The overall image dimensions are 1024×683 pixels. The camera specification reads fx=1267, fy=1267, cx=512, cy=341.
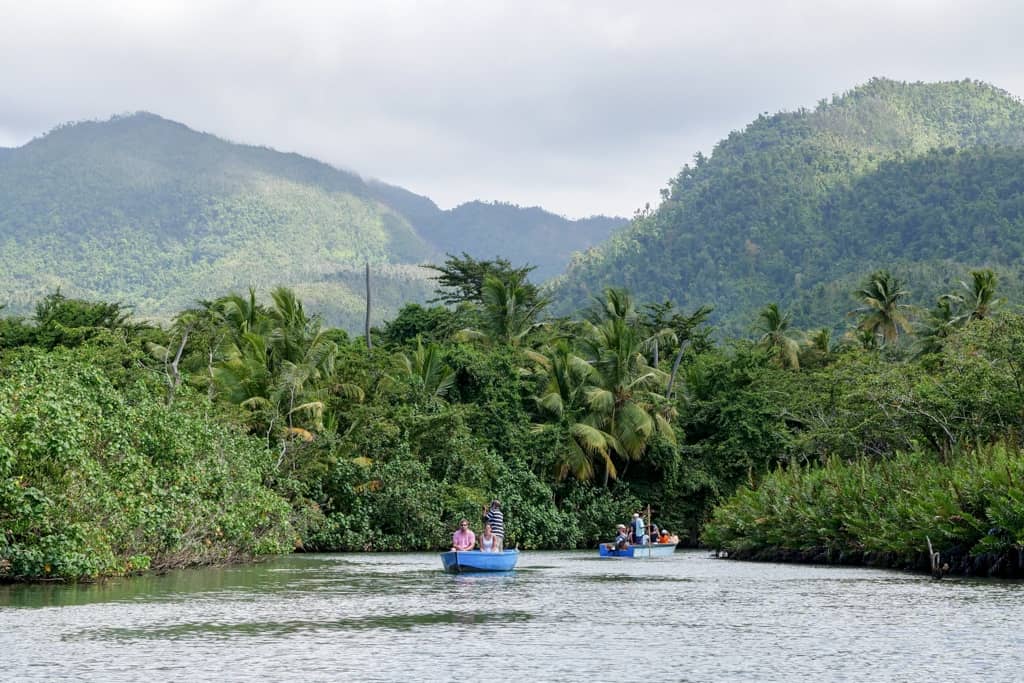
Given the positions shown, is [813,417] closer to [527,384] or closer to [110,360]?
[527,384]

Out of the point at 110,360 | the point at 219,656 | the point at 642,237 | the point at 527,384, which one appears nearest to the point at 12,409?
the point at 219,656

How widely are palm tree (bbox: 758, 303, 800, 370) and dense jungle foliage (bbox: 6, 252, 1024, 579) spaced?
179mm

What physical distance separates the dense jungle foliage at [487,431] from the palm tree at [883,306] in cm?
19

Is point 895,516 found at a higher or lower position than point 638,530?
higher

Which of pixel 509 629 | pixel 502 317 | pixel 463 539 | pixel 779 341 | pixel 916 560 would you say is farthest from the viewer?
pixel 779 341

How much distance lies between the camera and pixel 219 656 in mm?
16062

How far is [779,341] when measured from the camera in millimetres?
72625

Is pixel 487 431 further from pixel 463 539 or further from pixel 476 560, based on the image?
pixel 476 560

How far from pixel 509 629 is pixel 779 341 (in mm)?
55232

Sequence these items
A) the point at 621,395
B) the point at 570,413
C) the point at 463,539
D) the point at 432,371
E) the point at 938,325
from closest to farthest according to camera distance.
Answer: the point at 463,539 < the point at 432,371 < the point at 621,395 < the point at 570,413 < the point at 938,325

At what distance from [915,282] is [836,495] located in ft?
242

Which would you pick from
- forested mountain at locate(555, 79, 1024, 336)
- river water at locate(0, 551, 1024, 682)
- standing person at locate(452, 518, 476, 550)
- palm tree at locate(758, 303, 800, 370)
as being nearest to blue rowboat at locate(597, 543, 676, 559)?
standing person at locate(452, 518, 476, 550)

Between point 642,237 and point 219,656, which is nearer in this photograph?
point 219,656

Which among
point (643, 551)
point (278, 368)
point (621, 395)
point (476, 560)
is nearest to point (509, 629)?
point (476, 560)
